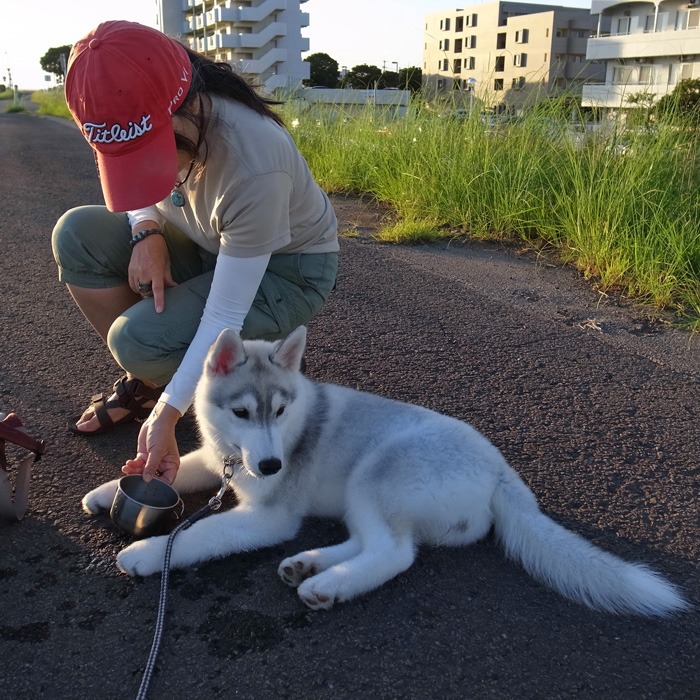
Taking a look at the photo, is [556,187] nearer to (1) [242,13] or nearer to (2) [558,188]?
(2) [558,188]

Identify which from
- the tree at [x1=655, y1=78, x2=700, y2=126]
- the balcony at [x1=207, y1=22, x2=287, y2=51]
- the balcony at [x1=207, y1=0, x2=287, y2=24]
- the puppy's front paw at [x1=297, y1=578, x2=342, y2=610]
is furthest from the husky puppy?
the balcony at [x1=207, y1=0, x2=287, y2=24]

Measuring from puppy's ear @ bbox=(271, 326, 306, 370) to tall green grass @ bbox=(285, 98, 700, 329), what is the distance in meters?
3.03

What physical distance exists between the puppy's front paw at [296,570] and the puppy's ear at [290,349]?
2.41ft

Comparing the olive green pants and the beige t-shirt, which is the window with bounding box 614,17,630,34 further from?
the beige t-shirt

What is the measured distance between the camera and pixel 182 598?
7.08ft

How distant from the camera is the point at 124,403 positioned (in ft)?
10.2

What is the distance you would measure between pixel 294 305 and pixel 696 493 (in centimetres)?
192

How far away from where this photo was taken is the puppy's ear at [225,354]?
7.89 ft

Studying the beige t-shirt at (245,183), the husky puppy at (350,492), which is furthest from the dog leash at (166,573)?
the beige t-shirt at (245,183)

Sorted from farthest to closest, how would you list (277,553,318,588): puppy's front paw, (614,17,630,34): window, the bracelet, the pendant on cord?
(614,17,630,34): window → the bracelet → the pendant on cord → (277,553,318,588): puppy's front paw

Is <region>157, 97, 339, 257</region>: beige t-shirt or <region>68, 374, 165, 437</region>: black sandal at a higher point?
<region>157, 97, 339, 257</region>: beige t-shirt

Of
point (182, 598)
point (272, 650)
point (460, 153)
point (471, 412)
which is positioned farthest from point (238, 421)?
point (460, 153)

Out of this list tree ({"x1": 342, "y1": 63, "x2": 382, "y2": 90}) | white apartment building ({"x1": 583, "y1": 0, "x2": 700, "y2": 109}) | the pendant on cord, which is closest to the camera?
the pendant on cord

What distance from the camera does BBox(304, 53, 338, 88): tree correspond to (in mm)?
41475
